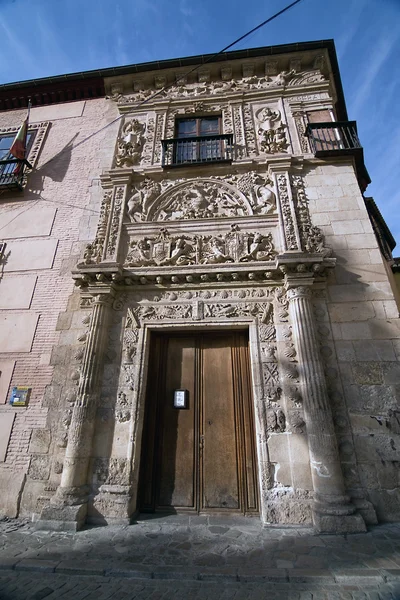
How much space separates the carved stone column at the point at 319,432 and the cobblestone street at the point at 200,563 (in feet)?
0.57

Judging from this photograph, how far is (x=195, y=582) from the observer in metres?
2.65

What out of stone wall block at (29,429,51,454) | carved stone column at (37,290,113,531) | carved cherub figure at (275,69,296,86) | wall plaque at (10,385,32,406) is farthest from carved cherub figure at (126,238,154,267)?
carved cherub figure at (275,69,296,86)

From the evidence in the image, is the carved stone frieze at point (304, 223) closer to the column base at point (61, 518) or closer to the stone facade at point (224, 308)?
the stone facade at point (224, 308)

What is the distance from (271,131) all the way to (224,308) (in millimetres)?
4819

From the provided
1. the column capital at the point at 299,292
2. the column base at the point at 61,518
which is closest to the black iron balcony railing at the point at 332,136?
the column capital at the point at 299,292

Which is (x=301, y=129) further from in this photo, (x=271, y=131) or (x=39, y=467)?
(x=39, y=467)

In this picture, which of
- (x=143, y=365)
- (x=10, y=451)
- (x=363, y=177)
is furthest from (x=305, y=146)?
(x=10, y=451)

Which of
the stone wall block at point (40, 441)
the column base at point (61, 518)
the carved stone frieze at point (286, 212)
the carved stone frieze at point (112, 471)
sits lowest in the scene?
the column base at point (61, 518)

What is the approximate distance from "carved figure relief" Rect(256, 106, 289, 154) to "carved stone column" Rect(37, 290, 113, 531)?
5132mm

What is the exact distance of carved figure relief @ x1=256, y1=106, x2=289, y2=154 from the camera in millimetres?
6598

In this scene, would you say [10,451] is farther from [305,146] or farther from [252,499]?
[305,146]

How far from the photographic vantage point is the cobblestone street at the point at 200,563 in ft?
8.23

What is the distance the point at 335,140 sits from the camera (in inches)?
254

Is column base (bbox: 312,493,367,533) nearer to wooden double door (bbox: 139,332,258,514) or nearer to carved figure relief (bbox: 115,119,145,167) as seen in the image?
wooden double door (bbox: 139,332,258,514)
